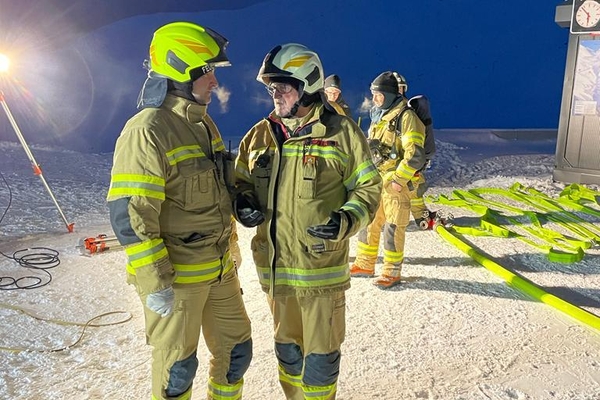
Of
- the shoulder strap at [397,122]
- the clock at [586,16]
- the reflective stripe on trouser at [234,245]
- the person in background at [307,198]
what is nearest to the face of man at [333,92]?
the shoulder strap at [397,122]

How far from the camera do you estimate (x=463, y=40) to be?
17.0 m

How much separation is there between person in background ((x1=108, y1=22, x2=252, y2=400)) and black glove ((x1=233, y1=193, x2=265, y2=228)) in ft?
0.17

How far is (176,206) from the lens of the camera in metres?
2.44

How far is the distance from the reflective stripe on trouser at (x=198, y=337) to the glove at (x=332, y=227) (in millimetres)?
574

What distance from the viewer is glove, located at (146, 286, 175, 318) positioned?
2303 millimetres

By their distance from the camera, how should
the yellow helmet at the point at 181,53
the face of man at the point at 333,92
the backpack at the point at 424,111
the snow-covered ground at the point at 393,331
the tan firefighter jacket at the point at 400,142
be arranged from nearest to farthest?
the yellow helmet at the point at 181,53
the snow-covered ground at the point at 393,331
the tan firefighter jacket at the point at 400,142
the backpack at the point at 424,111
the face of man at the point at 333,92

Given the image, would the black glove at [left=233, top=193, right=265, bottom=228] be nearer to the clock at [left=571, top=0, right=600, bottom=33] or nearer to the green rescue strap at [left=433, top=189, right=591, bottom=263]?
the green rescue strap at [left=433, top=189, right=591, bottom=263]

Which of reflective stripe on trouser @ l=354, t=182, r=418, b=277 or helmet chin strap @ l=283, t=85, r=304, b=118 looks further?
reflective stripe on trouser @ l=354, t=182, r=418, b=277

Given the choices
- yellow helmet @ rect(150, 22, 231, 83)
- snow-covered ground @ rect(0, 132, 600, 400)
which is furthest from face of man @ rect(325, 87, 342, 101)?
yellow helmet @ rect(150, 22, 231, 83)

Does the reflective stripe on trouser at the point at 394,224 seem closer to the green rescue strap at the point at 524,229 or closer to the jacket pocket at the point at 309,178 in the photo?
the green rescue strap at the point at 524,229

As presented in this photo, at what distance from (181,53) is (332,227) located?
1.06 metres

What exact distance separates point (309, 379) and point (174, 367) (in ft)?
2.29

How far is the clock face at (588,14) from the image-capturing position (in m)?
8.97

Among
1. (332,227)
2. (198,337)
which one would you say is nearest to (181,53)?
(332,227)
